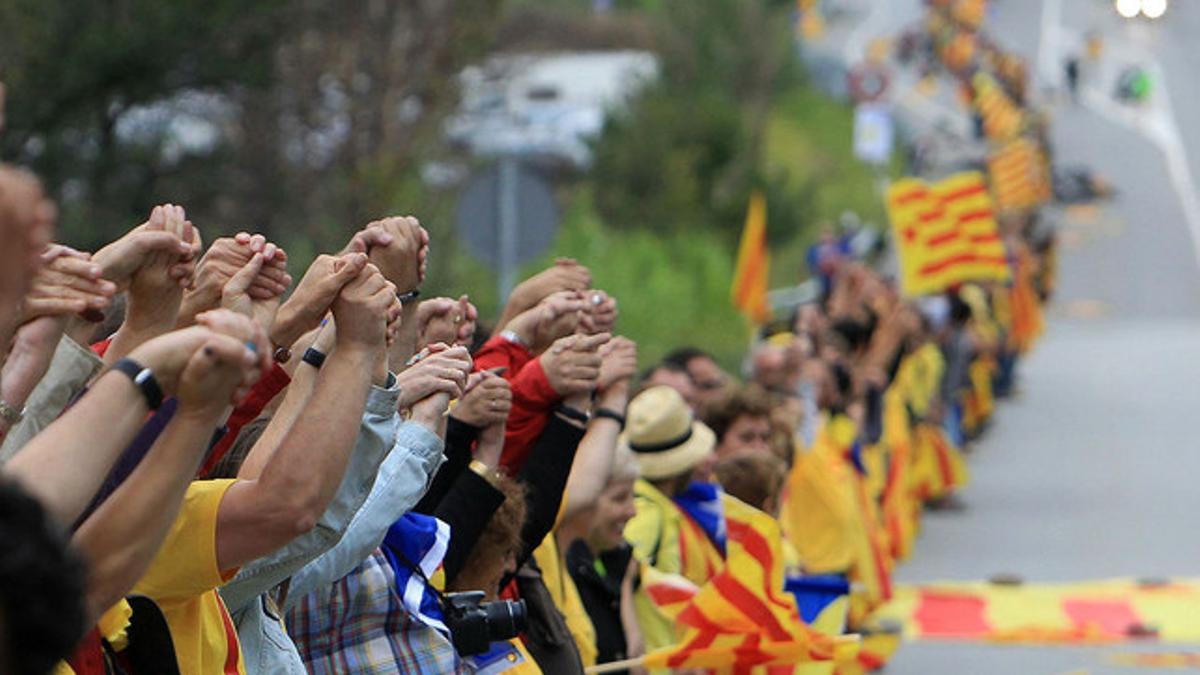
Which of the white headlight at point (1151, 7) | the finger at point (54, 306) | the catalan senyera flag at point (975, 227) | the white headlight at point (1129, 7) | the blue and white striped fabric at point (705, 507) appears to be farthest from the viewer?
the white headlight at point (1129, 7)

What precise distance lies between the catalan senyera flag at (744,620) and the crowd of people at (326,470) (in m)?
0.23

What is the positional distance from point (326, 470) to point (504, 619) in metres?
1.69

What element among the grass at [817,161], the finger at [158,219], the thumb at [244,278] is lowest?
the grass at [817,161]

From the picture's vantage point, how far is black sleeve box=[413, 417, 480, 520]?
6.29 metres

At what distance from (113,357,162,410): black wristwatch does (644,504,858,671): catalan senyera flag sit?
164 inches

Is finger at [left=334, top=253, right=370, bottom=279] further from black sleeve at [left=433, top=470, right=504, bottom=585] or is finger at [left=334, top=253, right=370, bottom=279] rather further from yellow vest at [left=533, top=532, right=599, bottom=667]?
yellow vest at [left=533, top=532, right=599, bottom=667]

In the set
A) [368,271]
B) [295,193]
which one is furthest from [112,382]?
[295,193]

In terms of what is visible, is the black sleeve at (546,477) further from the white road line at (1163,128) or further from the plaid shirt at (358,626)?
the white road line at (1163,128)

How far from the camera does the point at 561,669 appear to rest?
22.2 feet

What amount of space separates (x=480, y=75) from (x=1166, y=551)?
9588 millimetres

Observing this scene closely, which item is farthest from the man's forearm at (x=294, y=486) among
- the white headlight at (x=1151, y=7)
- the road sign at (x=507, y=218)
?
the white headlight at (x=1151, y=7)

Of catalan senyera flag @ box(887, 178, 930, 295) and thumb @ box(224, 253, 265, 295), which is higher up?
thumb @ box(224, 253, 265, 295)

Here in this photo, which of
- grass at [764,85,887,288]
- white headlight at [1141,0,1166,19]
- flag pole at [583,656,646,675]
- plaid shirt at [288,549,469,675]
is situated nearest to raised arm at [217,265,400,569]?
plaid shirt at [288,549,469,675]

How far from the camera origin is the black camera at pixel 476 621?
6.05 metres
